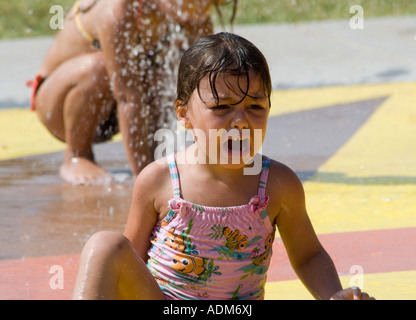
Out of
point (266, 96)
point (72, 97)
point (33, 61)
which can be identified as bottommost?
point (33, 61)

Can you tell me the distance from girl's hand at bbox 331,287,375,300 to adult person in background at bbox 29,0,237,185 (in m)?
2.12

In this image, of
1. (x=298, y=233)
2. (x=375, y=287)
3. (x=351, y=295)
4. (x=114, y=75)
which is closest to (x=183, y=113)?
(x=298, y=233)

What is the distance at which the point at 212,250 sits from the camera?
6.72 ft

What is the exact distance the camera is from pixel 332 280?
2.06 metres

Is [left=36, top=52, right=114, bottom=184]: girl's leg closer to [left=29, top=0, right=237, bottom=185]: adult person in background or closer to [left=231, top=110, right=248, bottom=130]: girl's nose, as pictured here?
[left=29, top=0, right=237, bottom=185]: adult person in background

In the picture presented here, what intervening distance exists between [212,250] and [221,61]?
44 centimetres

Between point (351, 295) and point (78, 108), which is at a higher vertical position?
point (351, 295)

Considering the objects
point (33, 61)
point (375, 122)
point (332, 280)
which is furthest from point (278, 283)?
point (33, 61)

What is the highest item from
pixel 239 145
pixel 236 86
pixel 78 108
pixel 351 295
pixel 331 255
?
pixel 236 86

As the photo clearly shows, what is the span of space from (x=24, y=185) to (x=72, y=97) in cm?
48

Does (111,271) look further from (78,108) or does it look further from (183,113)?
(78,108)

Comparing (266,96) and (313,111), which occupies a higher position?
(266,96)
